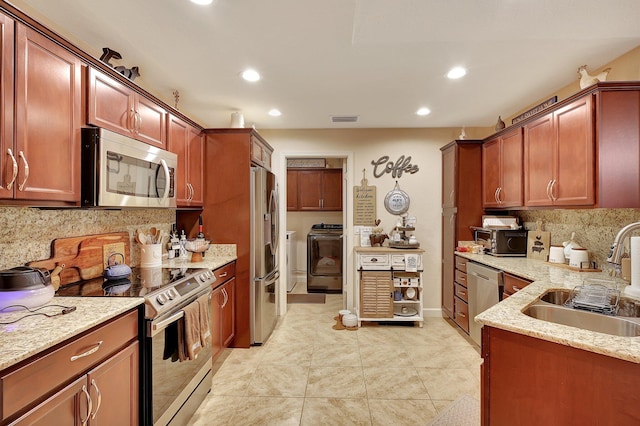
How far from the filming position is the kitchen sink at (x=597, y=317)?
1404 millimetres

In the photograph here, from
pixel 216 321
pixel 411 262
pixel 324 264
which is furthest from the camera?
pixel 324 264

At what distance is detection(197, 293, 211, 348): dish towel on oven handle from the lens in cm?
210

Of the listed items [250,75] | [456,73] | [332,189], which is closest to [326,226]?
[332,189]

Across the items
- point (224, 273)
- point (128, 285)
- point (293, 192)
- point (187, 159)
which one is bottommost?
point (224, 273)

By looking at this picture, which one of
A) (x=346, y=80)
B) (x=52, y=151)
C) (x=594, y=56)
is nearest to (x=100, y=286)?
(x=52, y=151)

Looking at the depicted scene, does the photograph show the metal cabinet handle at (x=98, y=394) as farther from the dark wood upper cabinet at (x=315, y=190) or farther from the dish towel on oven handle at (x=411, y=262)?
the dark wood upper cabinet at (x=315, y=190)

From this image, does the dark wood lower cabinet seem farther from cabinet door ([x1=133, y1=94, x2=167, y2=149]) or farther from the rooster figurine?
cabinet door ([x1=133, y1=94, x2=167, y2=149])

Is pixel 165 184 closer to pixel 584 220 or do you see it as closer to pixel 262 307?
pixel 262 307

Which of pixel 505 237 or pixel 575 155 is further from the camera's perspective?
pixel 505 237

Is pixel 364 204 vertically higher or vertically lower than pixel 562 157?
lower

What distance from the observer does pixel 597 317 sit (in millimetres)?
1483

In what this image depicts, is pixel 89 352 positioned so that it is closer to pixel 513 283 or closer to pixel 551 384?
pixel 551 384

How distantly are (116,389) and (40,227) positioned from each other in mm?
1043

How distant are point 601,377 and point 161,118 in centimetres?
292
